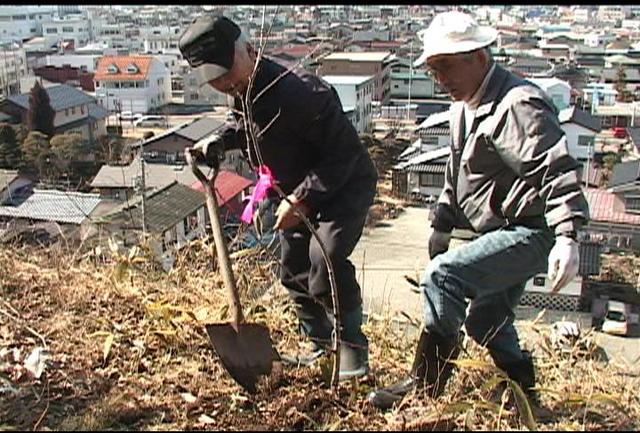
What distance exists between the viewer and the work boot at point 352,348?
86.0 inches

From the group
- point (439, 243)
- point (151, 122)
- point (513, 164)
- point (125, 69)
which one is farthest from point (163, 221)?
point (125, 69)

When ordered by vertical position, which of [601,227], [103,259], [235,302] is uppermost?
[235,302]

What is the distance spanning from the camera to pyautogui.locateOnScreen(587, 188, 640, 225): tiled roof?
521 inches

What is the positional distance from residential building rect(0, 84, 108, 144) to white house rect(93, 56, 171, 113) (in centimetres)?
311

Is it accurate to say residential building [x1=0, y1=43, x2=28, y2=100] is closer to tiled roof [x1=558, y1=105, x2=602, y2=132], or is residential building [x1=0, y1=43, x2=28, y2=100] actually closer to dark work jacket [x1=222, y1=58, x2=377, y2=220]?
tiled roof [x1=558, y1=105, x2=602, y2=132]

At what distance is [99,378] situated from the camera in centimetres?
224

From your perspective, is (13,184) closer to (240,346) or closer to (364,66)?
(240,346)

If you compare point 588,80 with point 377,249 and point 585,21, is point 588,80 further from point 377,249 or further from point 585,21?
point 585,21

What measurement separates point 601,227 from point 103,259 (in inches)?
464

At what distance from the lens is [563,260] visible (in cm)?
160

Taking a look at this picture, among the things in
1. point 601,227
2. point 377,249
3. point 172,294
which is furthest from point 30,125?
point 172,294

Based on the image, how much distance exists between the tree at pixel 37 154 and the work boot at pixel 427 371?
35.5 ft

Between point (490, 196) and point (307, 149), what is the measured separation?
58 centimetres

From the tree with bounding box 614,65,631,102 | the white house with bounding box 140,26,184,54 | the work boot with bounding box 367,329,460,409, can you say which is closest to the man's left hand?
the work boot with bounding box 367,329,460,409
